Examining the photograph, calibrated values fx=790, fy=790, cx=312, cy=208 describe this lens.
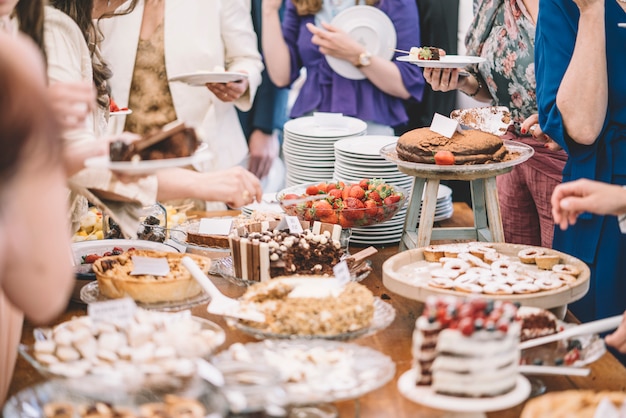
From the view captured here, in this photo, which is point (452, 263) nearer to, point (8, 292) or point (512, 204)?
point (512, 204)

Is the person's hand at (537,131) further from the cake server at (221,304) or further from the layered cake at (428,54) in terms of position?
the cake server at (221,304)

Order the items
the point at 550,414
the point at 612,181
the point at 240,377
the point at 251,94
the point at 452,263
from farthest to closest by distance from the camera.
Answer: the point at 251,94
the point at 612,181
the point at 452,263
the point at 240,377
the point at 550,414

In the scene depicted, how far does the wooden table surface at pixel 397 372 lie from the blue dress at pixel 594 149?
715 mm

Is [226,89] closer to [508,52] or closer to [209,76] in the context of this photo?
[209,76]

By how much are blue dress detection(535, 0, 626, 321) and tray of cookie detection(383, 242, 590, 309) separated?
0.33 m

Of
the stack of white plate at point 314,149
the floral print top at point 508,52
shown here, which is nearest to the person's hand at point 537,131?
the floral print top at point 508,52

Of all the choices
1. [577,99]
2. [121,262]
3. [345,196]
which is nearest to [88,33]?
[121,262]

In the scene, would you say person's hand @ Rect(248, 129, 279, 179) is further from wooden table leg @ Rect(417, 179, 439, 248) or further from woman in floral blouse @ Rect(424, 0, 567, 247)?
wooden table leg @ Rect(417, 179, 439, 248)

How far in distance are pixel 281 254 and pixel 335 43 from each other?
2088mm

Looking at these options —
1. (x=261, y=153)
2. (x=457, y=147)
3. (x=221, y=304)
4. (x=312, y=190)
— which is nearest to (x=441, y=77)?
(x=457, y=147)

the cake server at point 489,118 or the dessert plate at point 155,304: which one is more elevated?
the cake server at point 489,118

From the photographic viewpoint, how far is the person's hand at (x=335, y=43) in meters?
4.30

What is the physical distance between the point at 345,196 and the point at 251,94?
171cm

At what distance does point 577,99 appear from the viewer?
2621 millimetres
